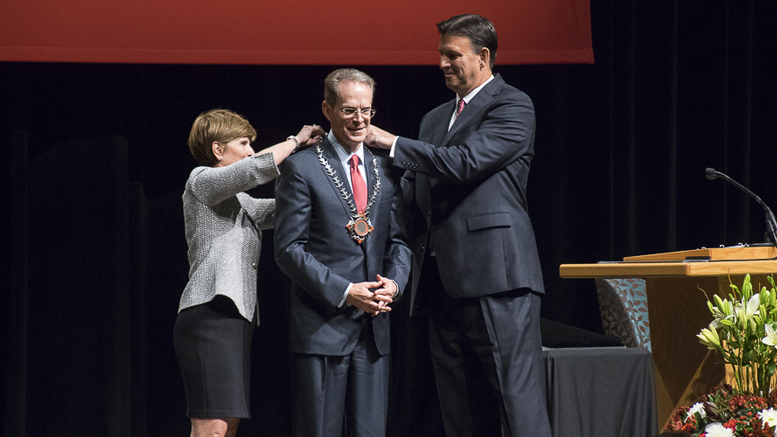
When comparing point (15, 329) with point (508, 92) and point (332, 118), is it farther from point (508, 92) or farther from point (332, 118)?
point (508, 92)

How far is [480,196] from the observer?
217 cm

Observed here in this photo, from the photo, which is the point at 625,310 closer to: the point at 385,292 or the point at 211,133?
the point at 385,292

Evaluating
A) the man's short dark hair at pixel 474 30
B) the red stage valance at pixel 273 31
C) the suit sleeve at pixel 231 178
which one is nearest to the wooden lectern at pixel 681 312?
the man's short dark hair at pixel 474 30

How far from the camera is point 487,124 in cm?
220

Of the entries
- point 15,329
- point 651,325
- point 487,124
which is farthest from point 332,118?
point 15,329

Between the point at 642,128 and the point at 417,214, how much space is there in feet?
6.05

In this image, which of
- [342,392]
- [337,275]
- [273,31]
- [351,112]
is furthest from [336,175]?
[273,31]

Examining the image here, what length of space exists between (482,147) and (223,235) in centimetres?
89

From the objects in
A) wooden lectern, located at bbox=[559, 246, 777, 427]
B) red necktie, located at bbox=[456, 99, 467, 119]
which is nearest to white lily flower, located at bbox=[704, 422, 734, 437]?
wooden lectern, located at bbox=[559, 246, 777, 427]

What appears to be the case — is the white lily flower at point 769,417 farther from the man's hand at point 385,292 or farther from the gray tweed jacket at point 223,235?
the gray tweed jacket at point 223,235

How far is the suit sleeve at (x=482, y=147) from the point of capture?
2.09m

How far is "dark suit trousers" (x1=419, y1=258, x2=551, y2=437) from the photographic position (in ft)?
6.81

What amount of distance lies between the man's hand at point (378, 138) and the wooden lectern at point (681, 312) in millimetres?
687

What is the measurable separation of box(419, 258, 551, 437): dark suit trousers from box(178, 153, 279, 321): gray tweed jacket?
0.59 m
